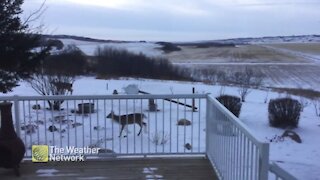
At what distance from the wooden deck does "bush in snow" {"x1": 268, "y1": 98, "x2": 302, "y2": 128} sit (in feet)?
31.0

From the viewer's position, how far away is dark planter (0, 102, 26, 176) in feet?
17.9

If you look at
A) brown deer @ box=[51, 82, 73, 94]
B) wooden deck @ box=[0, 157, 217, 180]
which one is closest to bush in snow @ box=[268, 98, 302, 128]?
brown deer @ box=[51, 82, 73, 94]

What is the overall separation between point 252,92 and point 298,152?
13.0 meters

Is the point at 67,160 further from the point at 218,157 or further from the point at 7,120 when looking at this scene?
the point at 218,157

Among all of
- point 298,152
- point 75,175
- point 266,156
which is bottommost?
point 298,152

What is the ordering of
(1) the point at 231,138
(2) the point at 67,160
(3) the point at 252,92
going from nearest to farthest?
(1) the point at 231,138 → (2) the point at 67,160 → (3) the point at 252,92

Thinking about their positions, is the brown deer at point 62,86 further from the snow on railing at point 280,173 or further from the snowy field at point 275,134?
the snow on railing at point 280,173

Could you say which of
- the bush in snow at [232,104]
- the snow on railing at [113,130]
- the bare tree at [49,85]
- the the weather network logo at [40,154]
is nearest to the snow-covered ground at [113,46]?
the bare tree at [49,85]

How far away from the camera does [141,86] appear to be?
88.4 feet

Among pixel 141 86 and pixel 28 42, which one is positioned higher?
pixel 28 42

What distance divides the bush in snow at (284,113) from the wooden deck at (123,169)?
9.46 meters

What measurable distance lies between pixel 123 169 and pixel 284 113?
33.7 feet

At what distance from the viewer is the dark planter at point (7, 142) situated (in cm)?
546

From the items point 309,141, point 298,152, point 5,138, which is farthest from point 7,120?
point 309,141
